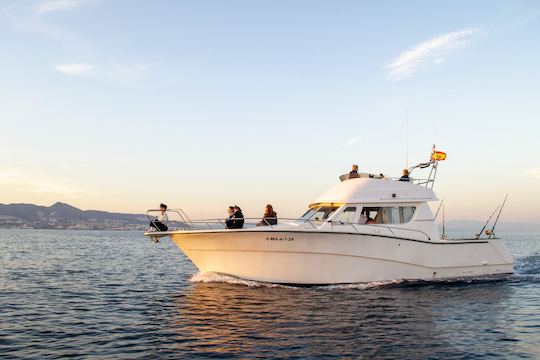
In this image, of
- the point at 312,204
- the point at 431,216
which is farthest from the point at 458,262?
the point at 312,204

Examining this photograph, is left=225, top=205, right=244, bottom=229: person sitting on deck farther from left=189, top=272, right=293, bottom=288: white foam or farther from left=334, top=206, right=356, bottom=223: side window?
left=334, top=206, right=356, bottom=223: side window

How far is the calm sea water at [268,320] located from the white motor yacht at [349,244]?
0.53m

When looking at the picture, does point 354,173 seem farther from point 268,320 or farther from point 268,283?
point 268,320

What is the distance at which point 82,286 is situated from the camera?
17297mm

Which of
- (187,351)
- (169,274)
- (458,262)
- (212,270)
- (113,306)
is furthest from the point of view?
(169,274)

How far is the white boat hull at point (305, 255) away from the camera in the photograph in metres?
14.4

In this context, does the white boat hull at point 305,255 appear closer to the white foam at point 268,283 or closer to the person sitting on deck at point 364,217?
the white foam at point 268,283

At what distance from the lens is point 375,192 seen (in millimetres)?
16344

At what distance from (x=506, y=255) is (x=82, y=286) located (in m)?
16.8

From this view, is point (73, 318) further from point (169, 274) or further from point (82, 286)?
point (169, 274)

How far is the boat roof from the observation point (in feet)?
53.1

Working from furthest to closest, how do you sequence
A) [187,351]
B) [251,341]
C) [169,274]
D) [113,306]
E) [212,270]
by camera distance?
[169,274]
[212,270]
[113,306]
[251,341]
[187,351]

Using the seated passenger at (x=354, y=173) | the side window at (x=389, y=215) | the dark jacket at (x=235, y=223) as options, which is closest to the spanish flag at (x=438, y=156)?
the seated passenger at (x=354, y=173)

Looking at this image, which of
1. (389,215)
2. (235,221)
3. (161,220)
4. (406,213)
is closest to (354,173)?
(389,215)
